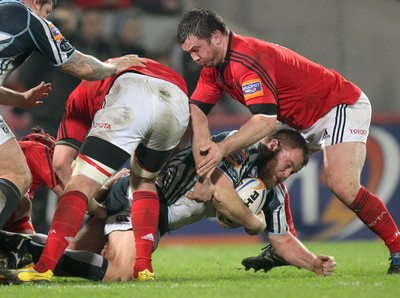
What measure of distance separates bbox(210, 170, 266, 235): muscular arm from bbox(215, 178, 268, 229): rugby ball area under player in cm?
9

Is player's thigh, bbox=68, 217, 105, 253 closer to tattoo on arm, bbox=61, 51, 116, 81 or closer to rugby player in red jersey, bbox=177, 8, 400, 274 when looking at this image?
rugby player in red jersey, bbox=177, 8, 400, 274

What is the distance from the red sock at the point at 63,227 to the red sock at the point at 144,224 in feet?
1.73

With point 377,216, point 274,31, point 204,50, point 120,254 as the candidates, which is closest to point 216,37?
point 204,50

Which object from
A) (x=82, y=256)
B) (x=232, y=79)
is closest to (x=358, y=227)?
(x=232, y=79)

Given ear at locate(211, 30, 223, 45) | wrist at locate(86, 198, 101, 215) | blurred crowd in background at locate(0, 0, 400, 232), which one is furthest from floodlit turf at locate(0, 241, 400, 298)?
blurred crowd in background at locate(0, 0, 400, 232)

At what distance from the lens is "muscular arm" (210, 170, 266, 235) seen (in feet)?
18.5

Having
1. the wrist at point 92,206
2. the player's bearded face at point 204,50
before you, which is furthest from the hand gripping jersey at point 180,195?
the player's bearded face at point 204,50

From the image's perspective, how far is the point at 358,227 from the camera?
388 inches

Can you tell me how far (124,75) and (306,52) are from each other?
18.2 feet

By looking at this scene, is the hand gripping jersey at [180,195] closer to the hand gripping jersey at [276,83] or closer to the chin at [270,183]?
the chin at [270,183]

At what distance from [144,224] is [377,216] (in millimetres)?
1585

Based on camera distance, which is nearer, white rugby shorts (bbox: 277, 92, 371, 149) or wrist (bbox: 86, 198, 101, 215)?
wrist (bbox: 86, 198, 101, 215)

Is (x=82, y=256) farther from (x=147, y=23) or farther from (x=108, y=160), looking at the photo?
(x=147, y=23)

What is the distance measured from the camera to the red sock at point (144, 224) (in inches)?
219
